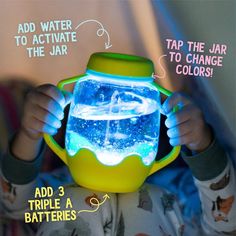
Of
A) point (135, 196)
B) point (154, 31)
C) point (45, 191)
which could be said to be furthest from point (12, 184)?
point (154, 31)

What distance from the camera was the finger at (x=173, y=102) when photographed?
634mm

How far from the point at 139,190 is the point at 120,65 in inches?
6.5

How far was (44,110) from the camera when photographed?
636 millimetres

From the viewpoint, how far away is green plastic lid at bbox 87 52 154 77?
59 cm

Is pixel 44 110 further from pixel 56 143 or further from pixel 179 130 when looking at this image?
pixel 179 130

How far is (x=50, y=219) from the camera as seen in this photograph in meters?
0.65

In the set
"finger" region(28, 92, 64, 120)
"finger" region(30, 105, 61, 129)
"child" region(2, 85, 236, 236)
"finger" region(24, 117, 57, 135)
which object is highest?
"finger" region(28, 92, 64, 120)

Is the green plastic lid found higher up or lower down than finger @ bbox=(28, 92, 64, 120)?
higher up

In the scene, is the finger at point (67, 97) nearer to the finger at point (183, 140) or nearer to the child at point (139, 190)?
the child at point (139, 190)

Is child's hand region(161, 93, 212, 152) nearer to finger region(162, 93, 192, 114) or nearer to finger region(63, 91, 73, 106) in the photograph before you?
finger region(162, 93, 192, 114)

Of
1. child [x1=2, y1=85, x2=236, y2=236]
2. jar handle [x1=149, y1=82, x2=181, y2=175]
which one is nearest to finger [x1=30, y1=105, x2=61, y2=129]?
child [x1=2, y1=85, x2=236, y2=236]

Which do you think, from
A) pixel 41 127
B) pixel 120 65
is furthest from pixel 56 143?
pixel 120 65

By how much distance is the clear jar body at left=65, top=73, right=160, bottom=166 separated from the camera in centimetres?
60

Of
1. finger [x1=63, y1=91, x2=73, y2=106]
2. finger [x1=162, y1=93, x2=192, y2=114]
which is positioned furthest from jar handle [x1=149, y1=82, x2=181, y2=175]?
finger [x1=63, y1=91, x2=73, y2=106]
